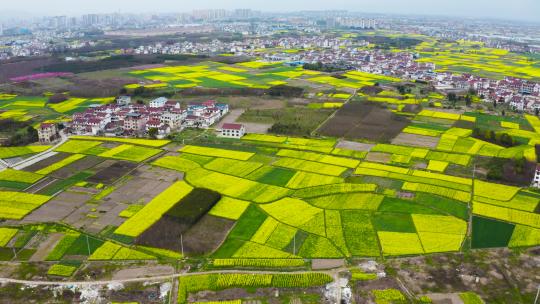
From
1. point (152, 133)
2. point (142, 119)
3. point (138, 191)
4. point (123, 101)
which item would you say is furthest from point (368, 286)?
point (123, 101)

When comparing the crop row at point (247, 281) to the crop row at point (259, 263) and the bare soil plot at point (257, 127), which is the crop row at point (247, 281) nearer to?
the crop row at point (259, 263)

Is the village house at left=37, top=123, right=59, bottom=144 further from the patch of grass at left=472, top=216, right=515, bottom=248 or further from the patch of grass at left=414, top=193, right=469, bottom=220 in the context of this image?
the patch of grass at left=472, top=216, right=515, bottom=248

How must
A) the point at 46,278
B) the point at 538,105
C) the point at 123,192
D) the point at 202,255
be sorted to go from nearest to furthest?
the point at 46,278 < the point at 202,255 < the point at 123,192 < the point at 538,105

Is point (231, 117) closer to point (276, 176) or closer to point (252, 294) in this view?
point (276, 176)

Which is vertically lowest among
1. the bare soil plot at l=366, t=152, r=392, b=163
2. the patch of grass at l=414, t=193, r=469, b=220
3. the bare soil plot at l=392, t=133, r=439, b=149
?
the patch of grass at l=414, t=193, r=469, b=220

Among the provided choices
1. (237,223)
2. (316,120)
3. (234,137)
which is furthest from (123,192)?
(316,120)

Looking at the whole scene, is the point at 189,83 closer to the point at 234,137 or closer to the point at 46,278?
the point at 234,137

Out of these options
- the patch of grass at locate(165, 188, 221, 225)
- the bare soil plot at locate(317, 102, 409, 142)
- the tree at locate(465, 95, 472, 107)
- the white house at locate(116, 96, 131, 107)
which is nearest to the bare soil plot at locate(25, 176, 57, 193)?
the patch of grass at locate(165, 188, 221, 225)
